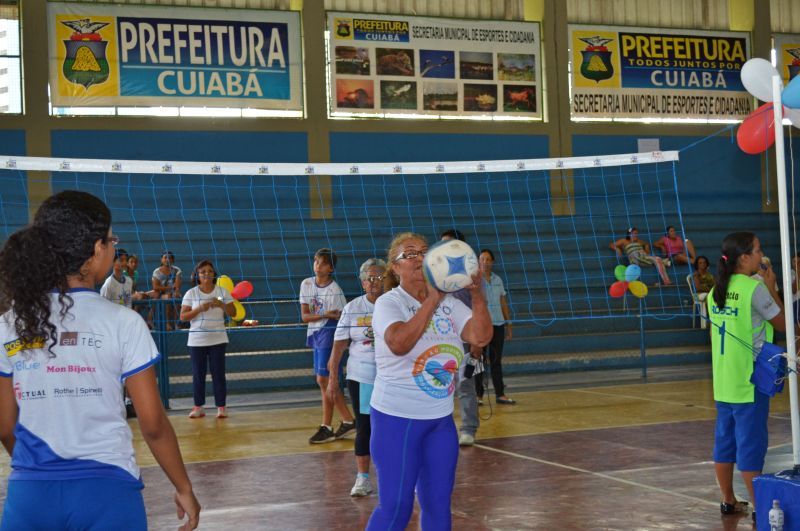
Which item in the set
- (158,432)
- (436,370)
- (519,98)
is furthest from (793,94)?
(519,98)

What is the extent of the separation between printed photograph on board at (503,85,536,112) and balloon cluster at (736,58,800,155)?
1028 cm

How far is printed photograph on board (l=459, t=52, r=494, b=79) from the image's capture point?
1593 cm

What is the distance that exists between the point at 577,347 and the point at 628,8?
671cm

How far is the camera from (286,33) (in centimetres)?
1500

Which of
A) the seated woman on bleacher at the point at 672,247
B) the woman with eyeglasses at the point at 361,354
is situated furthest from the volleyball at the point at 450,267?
the seated woman on bleacher at the point at 672,247

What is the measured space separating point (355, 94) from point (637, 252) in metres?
5.32

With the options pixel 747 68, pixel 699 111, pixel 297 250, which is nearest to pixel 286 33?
pixel 297 250

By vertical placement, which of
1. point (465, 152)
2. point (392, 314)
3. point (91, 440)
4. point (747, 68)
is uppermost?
point (465, 152)

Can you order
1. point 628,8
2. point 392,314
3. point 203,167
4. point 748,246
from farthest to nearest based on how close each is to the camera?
1. point 628,8
2. point 203,167
3. point 748,246
4. point 392,314

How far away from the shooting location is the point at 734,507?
17.1 feet

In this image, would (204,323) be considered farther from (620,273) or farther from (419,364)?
(620,273)

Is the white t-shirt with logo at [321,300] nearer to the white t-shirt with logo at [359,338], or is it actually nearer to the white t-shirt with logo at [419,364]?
the white t-shirt with logo at [359,338]

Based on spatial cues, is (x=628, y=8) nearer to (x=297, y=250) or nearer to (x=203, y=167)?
(x=297, y=250)

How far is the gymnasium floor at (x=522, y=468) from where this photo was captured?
5.30 metres
